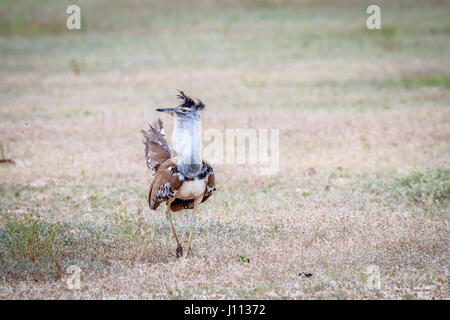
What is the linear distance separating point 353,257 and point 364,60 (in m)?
13.5

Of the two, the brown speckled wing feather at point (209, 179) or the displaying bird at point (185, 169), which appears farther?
the brown speckled wing feather at point (209, 179)

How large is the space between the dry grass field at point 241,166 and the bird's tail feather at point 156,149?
0.63m

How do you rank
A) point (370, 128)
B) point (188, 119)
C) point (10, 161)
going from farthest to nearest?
point (370, 128), point (10, 161), point (188, 119)

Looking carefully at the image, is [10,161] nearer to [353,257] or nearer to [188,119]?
[188,119]

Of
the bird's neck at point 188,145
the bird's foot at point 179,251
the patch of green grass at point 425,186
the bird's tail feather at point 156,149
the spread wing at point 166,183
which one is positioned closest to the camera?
the bird's neck at point 188,145

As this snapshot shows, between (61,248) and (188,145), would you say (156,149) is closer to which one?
(188,145)

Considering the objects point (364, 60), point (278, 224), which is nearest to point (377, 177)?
point (278, 224)

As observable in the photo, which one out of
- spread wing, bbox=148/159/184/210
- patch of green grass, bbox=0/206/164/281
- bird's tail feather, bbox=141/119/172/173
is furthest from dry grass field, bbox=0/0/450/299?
bird's tail feather, bbox=141/119/172/173

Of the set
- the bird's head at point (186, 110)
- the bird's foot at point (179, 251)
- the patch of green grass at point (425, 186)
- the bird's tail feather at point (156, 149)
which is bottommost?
the bird's foot at point (179, 251)

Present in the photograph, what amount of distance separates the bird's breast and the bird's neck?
0.09m

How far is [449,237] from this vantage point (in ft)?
24.4

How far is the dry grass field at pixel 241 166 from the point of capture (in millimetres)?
6523

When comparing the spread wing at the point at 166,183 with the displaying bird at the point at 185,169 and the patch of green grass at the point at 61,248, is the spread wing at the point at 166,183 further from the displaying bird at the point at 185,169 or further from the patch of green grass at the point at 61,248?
the patch of green grass at the point at 61,248

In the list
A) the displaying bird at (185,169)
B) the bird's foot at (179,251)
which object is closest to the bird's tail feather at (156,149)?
the displaying bird at (185,169)
